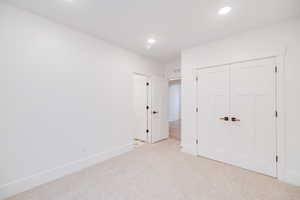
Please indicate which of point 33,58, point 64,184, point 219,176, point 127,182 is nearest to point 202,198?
point 219,176

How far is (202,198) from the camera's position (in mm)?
1867

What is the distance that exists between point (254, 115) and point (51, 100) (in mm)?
3600

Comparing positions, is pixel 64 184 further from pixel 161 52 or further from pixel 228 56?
pixel 228 56

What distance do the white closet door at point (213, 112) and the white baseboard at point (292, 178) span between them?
2.86ft

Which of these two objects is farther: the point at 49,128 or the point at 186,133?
the point at 186,133

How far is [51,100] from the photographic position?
89.8 inches

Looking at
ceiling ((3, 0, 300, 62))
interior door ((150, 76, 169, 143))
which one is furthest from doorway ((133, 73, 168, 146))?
ceiling ((3, 0, 300, 62))

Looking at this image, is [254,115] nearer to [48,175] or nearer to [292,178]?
[292,178]

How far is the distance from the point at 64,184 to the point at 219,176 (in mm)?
2579

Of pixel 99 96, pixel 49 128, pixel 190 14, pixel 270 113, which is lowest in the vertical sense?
pixel 49 128

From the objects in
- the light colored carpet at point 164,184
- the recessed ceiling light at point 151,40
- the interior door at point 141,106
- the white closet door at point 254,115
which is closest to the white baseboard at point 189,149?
the light colored carpet at point 164,184

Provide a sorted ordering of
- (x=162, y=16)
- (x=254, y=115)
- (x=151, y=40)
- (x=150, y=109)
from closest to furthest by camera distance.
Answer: (x=162, y=16)
(x=254, y=115)
(x=151, y=40)
(x=150, y=109)

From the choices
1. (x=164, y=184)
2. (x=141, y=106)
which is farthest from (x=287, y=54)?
(x=141, y=106)

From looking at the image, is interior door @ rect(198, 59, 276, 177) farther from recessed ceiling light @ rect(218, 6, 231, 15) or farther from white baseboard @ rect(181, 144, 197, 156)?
recessed ceiling light @ rect(218, 6, 231, 15)
